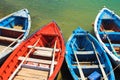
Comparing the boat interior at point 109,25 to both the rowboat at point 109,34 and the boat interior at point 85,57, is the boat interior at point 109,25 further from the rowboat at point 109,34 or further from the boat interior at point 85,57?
the boat interior at point 85,57

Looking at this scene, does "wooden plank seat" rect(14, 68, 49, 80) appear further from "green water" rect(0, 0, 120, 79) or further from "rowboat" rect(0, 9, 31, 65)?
"green water" rect(0, 0, 120, 79)

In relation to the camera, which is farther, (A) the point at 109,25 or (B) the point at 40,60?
(A) the point at 109,25

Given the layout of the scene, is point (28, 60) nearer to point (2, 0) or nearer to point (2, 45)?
point (2, 45)

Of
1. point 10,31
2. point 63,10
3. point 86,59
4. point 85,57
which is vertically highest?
point 63,10

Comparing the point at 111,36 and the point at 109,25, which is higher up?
the point at 109,25

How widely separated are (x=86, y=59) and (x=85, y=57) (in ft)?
0.45

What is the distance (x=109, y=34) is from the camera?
1160 cm

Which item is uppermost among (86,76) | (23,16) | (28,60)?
(23,16)

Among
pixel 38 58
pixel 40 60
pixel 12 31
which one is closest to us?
pixel 40 60

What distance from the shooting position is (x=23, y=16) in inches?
489

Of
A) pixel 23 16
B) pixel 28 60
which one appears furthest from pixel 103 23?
pixel 28 60

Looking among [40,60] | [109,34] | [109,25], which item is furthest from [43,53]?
[109,25]

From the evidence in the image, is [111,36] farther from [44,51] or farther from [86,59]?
[44,51]

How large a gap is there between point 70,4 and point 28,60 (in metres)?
8.77
